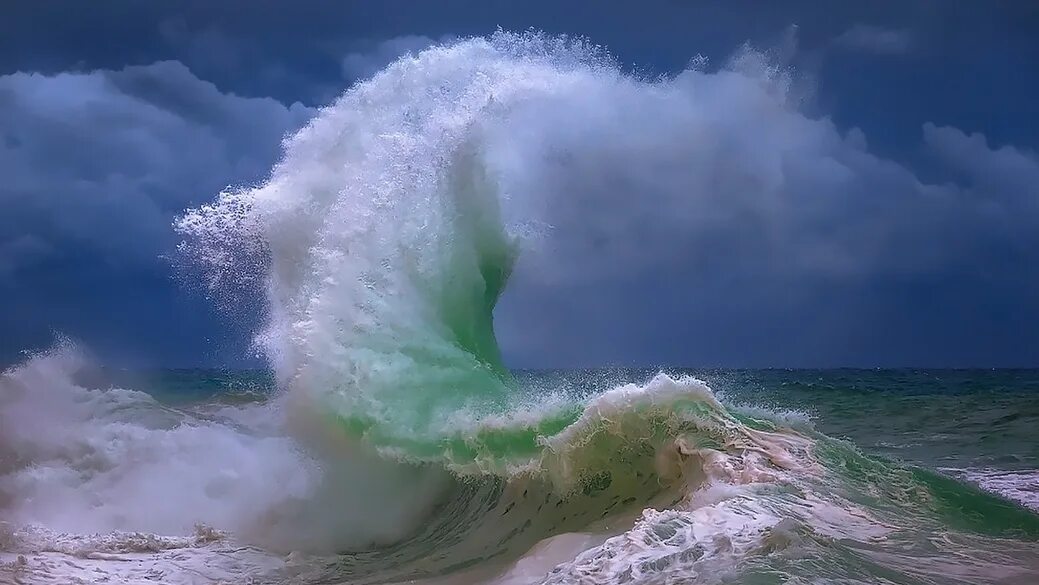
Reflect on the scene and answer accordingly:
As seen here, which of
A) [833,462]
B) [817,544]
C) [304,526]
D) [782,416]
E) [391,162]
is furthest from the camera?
[391,162]

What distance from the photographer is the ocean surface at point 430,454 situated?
5.16 metres

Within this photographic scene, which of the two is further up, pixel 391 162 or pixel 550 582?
pixel 391 162

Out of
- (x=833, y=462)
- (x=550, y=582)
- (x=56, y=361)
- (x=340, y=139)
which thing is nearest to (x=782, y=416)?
(x=833, y=462)

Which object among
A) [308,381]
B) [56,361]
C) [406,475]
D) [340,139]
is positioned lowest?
Answer: [406,475]

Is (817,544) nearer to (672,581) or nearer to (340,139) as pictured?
(672,581)

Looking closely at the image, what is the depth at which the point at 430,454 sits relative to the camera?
7977 millimetres

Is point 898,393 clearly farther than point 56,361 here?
Yes

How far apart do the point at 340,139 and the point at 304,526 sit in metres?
4.58

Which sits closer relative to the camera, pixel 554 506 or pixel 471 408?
pixel 554 506

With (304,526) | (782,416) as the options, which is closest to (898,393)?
(782,416)

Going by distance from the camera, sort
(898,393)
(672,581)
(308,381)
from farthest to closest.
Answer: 1. (898,393)
2. (308,381)
3. (672,581)

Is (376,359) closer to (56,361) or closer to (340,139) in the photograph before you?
(340,139)

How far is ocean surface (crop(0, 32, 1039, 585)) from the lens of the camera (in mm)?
5160

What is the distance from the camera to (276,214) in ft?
33.1
